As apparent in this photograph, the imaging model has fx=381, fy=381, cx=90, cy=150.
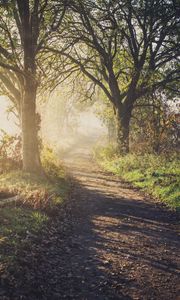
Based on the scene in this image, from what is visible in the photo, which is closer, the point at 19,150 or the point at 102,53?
the point at 19,150

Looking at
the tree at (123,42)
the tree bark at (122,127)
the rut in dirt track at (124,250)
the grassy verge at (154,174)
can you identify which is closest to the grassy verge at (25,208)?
the rut in dirt track at (124,250)

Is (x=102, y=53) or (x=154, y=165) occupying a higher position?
(x=102, y=53)

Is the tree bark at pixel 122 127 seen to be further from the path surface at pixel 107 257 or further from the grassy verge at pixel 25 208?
the path surface at pixel 107 257

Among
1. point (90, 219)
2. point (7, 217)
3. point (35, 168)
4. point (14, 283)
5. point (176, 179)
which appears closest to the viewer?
point (14, 283)

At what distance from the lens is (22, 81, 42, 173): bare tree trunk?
17.4 meters

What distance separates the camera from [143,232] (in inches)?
421

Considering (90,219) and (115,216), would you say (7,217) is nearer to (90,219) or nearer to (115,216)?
(90,219)

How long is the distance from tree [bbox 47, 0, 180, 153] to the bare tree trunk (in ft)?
16.1

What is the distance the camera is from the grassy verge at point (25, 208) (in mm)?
8414

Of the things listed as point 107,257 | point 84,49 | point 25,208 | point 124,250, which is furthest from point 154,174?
point 84,49

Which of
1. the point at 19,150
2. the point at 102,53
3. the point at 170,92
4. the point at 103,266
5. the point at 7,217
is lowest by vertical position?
the point at 103,266

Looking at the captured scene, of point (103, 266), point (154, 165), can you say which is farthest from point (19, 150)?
point (103, 266)

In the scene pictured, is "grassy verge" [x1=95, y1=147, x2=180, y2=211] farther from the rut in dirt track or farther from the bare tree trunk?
the bare tree trunk

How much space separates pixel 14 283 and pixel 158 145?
19463 millimetres
